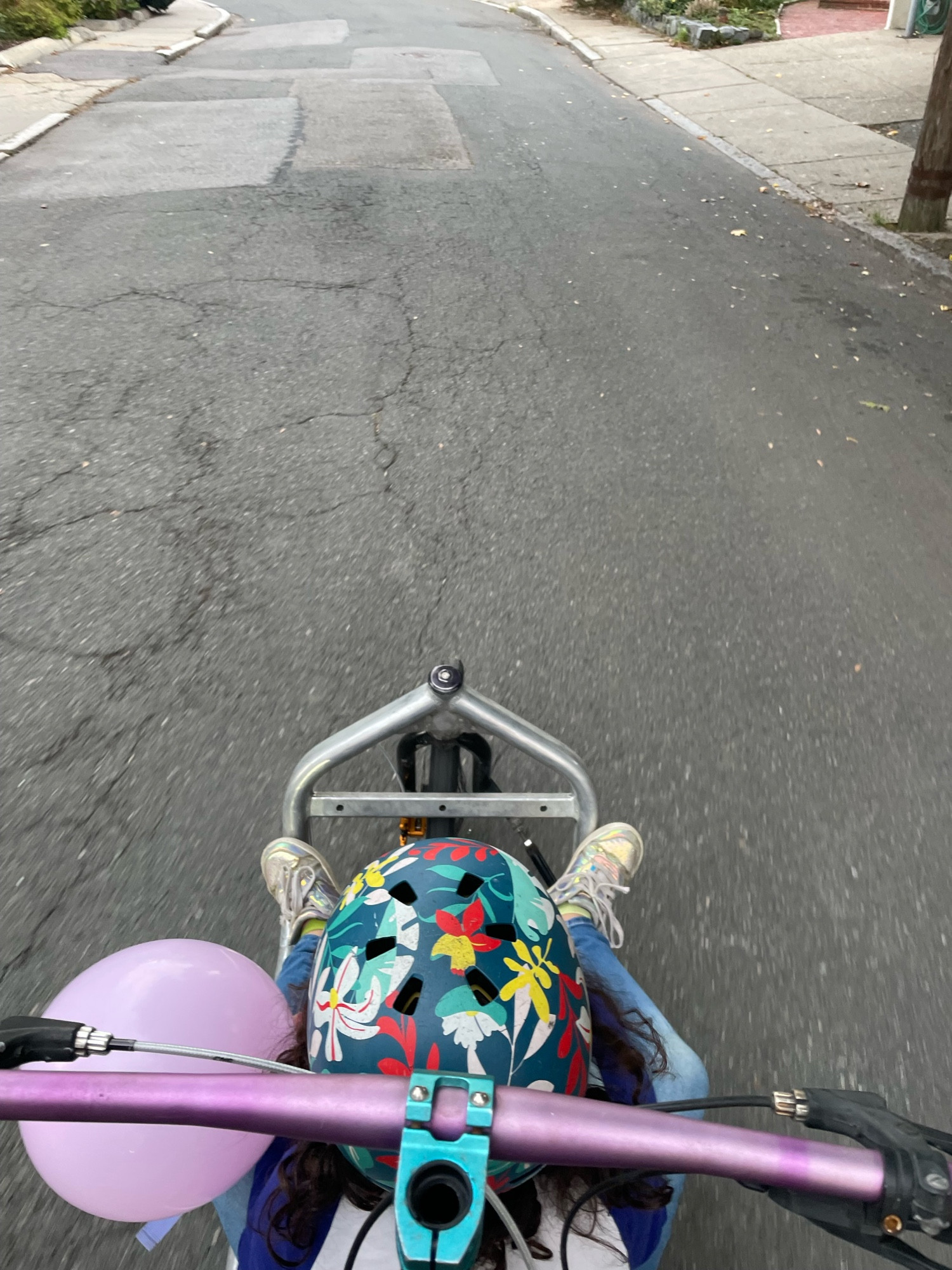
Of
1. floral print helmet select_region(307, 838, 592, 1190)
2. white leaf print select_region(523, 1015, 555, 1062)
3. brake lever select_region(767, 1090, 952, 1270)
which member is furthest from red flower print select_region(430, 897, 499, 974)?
brake lever select_region(767, 1090, 952, 1270)

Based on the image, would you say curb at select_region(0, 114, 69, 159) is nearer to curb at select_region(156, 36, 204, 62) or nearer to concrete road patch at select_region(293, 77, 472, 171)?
concrete road patch at select_region(293, 77, 472, 171)

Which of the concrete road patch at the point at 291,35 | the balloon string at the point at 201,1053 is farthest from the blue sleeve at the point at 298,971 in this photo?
the concrete road patch at the point at 291,35

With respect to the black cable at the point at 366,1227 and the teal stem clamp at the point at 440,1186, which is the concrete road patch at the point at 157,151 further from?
the teal stem clamp at the point at 440,1186

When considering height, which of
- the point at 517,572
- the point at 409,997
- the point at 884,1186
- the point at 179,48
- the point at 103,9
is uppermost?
the point at 103,9

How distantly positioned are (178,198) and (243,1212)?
8.13 m

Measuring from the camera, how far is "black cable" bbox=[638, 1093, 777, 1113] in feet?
3.00

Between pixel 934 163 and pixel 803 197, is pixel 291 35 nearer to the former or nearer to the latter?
pixel 803 197

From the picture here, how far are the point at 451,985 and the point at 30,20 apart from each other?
56.8ft

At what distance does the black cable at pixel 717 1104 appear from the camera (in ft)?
3.00

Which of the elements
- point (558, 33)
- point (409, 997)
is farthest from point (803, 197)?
point (558, 33)

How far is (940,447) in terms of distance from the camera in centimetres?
473

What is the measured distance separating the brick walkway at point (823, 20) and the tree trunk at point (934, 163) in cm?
894

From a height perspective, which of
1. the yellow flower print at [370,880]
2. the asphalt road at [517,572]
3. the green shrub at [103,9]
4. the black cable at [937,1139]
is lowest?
the asphalt road at [517,572]

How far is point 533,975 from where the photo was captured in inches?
55.6
